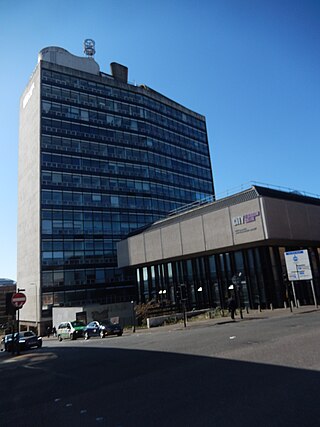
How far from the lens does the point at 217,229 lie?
37062mm

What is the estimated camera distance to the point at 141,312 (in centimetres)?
3772

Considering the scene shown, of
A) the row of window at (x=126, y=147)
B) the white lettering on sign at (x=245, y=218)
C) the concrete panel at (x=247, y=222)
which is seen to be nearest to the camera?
the concrete panel at (x=247, y=222)

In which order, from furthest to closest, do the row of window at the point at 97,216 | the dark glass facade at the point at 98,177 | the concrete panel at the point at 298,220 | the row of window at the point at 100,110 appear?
the row of window at the point at 100,110, the row of window at the point at 97,216, the dark glass facade at the point at 98,177, the concrete panel at the point at 298,220

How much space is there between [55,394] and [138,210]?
59.5 meters

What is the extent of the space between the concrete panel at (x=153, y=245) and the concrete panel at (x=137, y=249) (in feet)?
2.76

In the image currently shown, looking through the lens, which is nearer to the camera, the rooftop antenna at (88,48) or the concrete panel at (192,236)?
the concrete panel at (192,236)

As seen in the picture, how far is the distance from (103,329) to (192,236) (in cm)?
1618

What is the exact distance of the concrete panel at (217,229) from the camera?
35969 millimetres

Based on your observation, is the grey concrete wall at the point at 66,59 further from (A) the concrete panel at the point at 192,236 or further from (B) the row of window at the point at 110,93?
(A) the concrete panel at the point at 192,236

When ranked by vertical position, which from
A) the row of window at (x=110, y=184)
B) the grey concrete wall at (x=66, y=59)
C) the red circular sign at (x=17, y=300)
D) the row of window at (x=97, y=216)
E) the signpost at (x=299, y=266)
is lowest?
the red circular sign at (x=17, y=300)

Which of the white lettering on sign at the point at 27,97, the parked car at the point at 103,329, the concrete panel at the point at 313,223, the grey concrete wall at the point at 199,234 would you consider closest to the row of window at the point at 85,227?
the grey concrete wall at the point at 199,234

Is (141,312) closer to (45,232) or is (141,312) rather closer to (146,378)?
(45,232)

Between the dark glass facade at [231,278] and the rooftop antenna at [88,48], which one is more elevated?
the rooftop antenna at [88,48]

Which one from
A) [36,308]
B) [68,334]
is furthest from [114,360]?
[36,308]
